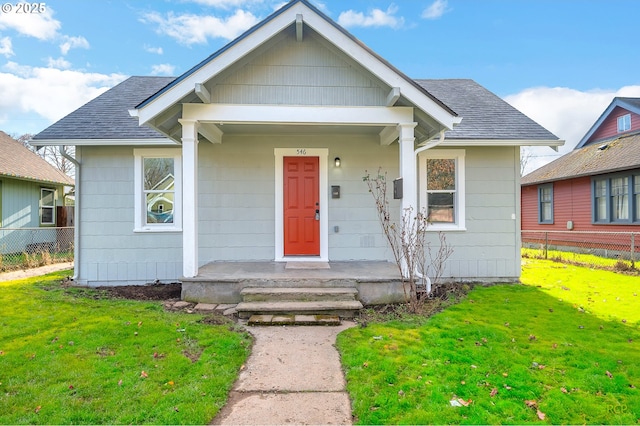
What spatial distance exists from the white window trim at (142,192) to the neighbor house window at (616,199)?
13328 mm

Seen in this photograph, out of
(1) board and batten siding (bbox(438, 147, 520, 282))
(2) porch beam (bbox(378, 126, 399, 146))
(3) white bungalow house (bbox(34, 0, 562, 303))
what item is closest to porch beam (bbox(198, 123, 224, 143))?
(3) white bungalow house (bbox(34, 0, 562, 303))

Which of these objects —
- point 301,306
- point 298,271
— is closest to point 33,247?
point 298,271

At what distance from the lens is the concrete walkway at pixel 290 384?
2.61m

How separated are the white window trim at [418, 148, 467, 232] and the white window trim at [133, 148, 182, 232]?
5.00 metres

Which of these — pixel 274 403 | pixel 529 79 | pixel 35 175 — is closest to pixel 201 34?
pixel 35 175

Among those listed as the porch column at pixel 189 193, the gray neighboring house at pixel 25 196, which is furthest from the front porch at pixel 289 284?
the gray neighboring house at pixel 25 196

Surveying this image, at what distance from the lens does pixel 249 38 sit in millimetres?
5152

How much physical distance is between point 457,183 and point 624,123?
479 inches

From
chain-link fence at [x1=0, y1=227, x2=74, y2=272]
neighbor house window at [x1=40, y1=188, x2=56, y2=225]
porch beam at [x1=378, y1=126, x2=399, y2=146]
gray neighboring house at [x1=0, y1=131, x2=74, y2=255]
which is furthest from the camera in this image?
neighbor house window at [x1=40, y1=188, x2=56, y2=225]

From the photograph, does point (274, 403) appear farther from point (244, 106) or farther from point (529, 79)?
point (529, 79)

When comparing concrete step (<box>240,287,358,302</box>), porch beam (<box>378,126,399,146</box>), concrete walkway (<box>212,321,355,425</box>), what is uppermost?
porch beam (<box>378,126,399,146</box>)

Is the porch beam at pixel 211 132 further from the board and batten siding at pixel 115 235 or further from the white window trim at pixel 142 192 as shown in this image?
the board and batten siding at pixel 115 235

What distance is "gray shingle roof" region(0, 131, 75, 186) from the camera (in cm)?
1228

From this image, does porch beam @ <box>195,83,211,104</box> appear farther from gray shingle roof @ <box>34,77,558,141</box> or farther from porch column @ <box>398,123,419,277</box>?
porch column @ <box>398,123,419,277</box>
